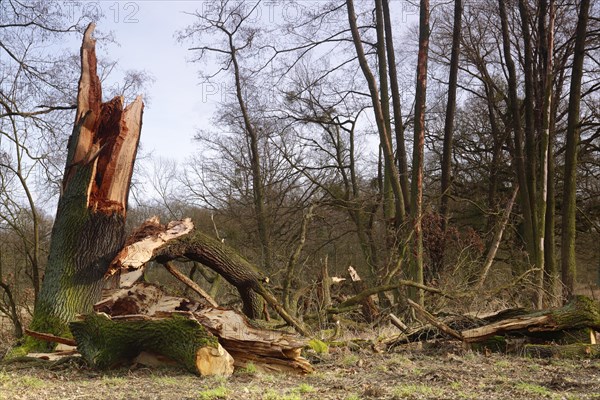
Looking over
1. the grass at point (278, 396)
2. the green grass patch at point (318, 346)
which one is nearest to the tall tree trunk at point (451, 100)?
the green grass patch at point (318, 346)

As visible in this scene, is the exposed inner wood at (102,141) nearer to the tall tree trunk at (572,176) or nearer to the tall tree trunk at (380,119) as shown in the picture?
the tall tree trunk at (380,119)

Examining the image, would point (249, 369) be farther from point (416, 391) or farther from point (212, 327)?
point (416, 391)

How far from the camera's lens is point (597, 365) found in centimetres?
669

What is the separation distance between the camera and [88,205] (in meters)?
8.06

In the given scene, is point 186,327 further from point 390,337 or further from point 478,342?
point 478,342

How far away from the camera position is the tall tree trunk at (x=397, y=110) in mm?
13492

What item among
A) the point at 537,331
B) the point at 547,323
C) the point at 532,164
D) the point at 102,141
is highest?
the point at 532,164

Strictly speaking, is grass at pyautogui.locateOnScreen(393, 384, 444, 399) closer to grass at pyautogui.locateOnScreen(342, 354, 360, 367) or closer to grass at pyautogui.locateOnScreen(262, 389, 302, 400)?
grass at pyautogui.locateOnScreen(262, 389, 302, 400)

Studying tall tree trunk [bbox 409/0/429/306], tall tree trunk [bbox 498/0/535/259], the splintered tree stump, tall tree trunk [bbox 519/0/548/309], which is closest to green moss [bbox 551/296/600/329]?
tall tree trunk [bbox 409/0/429/306]

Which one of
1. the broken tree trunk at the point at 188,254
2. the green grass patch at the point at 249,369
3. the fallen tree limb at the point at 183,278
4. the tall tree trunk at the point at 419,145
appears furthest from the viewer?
the tall tree trunk at the point at 419,145

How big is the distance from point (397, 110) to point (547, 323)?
22.5 ft

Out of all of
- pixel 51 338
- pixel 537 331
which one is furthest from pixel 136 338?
pixel 537 331

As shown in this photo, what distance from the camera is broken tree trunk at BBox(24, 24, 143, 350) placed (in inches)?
305

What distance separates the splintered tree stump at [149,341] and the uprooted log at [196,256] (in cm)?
140
